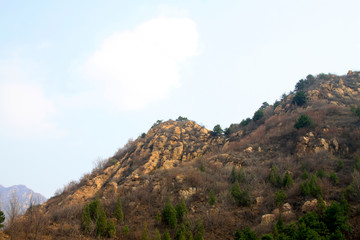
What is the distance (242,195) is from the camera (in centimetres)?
2022

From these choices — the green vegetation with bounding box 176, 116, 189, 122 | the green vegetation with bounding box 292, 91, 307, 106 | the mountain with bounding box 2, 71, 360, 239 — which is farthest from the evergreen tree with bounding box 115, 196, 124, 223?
the green vegetation with bounding box 176, 116, 189, 122

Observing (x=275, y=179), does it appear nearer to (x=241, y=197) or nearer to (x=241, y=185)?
(x=241, y=185)

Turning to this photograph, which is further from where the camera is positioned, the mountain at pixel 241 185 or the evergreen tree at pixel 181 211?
the evergreen tree at pixel 181 211

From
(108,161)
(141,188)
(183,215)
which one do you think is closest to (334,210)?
(183,215)

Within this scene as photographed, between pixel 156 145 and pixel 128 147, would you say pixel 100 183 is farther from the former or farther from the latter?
pixel 128 147

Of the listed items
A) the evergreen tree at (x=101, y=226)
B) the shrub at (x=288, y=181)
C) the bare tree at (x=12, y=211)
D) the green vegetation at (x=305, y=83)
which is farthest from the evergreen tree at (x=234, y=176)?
the green vegetation at (x=305, y=83)

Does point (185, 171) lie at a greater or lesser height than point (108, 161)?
lesser

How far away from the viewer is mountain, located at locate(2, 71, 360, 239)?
16.1 meters

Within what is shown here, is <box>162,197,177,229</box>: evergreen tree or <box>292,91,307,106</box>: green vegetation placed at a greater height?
<box>292,91,307,106</box>: green vegetation

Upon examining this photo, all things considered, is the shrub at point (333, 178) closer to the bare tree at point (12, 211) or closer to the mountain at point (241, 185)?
the mountain at point (241, 185)

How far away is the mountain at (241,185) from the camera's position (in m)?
16.1

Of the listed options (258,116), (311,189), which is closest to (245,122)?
(258,116)

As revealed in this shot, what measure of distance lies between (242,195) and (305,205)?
4.79 m

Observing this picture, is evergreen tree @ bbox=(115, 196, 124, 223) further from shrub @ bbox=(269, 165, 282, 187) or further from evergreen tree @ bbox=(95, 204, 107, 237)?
shrub @ bbox=(269, 165, 282, 187)
